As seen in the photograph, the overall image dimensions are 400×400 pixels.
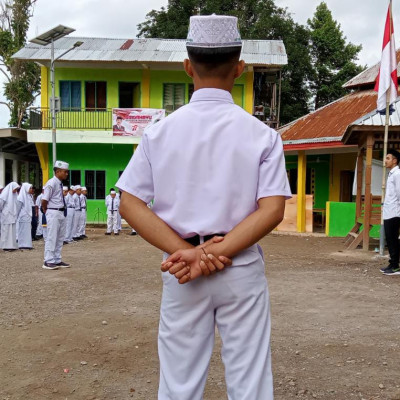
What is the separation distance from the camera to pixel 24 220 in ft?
40.8

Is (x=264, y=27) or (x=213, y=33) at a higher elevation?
(x=264, y=27)

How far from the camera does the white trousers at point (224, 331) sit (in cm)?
176

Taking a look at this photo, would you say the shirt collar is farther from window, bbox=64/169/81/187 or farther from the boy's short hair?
window, bbox=64/169/81/187

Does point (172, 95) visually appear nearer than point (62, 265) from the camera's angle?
No

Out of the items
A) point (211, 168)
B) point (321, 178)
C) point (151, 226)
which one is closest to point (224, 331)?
point (151, 226)

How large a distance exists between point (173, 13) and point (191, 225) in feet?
85.3

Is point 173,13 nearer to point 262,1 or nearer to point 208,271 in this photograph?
point 262,1

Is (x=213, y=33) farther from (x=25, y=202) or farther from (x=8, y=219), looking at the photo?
(x=25, y=202)

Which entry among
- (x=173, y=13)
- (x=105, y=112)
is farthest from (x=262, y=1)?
(x=105, y=112)

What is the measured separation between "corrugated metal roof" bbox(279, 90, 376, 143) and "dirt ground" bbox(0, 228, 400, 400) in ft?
23.4

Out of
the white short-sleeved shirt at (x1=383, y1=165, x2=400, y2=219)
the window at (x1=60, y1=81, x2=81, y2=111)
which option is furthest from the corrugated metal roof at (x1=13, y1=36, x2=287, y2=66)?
the white short-sleeved shirt at (x1=383, y1=165, x2=400, y2=219)

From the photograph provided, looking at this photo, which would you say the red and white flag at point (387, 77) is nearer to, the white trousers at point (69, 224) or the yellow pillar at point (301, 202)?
the yellow pillar at point (301, 202)

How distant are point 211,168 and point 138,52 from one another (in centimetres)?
1783

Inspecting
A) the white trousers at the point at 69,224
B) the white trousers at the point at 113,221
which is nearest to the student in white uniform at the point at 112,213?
the white trousers at the point at 113,221
